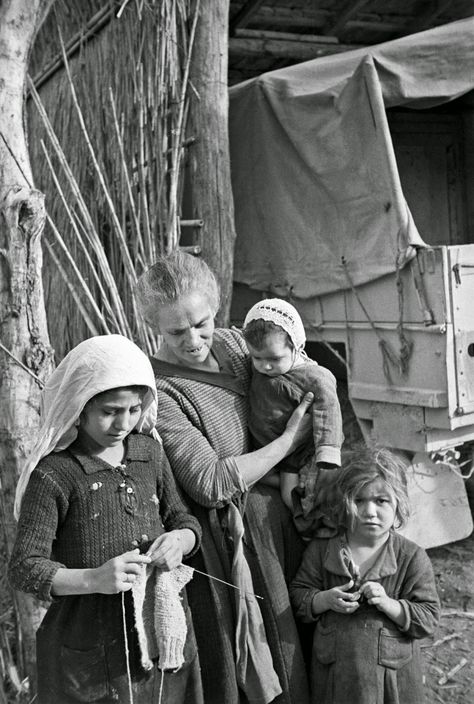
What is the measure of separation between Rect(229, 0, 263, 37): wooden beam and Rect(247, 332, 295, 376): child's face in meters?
4.77

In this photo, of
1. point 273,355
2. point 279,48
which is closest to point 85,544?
point 273,355

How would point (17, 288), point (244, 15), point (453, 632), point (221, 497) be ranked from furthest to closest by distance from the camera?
point (244, 15), point (453, 632), point (17, 288), point (221, 497)

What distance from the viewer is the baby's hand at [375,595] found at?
233cm

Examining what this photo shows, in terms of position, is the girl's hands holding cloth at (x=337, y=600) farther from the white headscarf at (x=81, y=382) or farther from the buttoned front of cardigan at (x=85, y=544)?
the white headscarf at (x=81, y=382)

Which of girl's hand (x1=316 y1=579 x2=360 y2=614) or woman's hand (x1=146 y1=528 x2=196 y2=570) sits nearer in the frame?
woman's hand (x1=146 y1=528 x2=196 y2=570)

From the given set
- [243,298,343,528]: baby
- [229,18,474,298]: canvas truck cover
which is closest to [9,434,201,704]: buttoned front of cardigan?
[243,298,343,528]: baby

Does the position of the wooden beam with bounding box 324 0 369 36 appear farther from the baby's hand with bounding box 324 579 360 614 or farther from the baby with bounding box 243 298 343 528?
the baby's hand with bounding box 324 579 360 614

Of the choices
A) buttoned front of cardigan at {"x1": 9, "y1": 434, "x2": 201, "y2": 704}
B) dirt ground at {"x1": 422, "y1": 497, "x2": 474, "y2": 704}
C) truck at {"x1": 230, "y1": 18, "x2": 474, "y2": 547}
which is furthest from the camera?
truck at {"x1": 230, "y1": 18, "x2": 474, "y2": 547}

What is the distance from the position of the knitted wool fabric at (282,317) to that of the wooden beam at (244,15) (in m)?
4.70

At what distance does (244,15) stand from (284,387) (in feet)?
16.4

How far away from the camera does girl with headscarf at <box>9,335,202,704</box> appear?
78.4 inches

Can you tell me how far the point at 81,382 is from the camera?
200cm

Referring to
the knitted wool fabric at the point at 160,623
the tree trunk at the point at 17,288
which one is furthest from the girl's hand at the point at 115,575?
the tree trunk at the point at 17,288

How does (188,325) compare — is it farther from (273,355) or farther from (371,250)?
(371,250)
